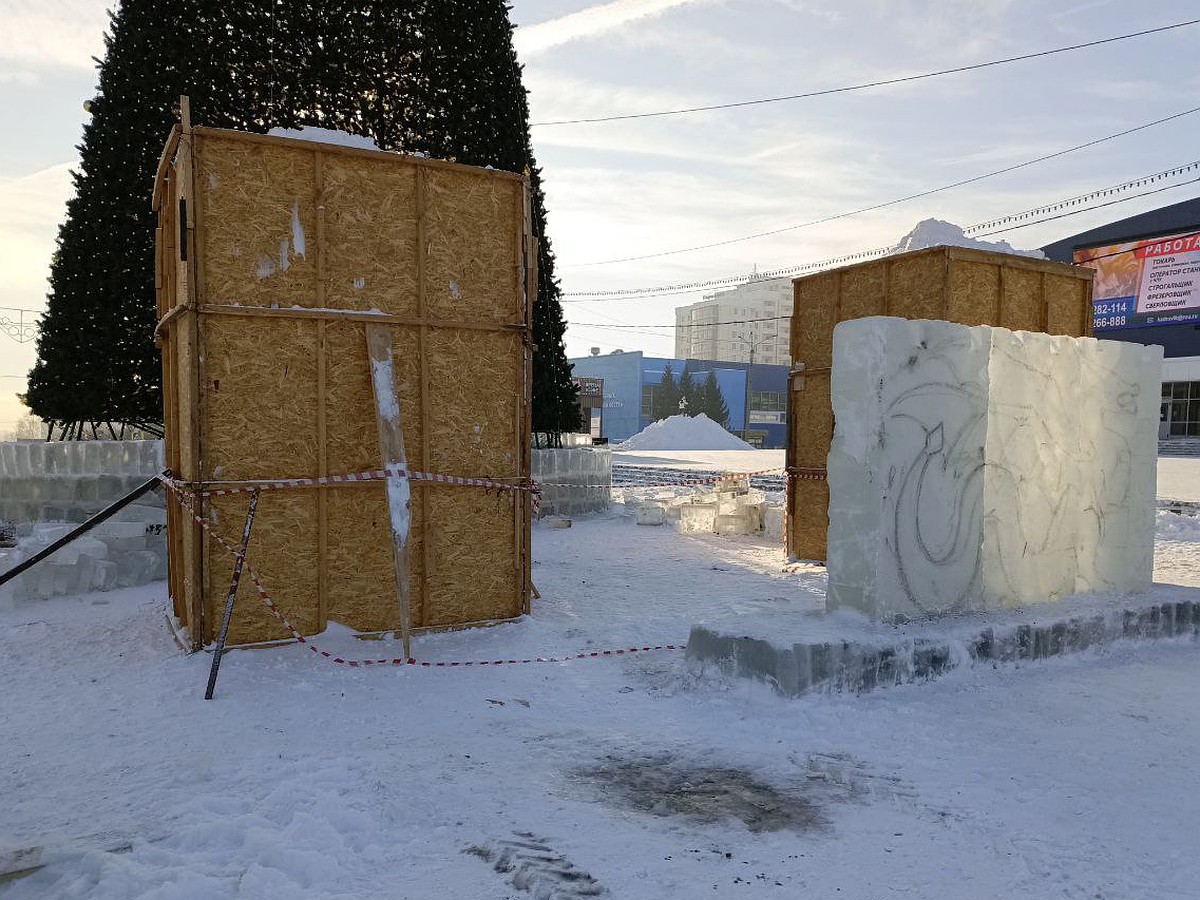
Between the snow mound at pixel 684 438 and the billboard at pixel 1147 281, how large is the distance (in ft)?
65.0

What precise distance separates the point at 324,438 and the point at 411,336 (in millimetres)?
1148

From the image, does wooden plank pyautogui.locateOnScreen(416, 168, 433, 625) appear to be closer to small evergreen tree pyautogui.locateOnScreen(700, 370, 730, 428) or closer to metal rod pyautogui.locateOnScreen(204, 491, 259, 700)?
metal rod pyautogui.locateOnScreen(204, 491, 259, 700)

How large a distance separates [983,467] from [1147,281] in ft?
129

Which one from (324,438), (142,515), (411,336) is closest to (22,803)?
(324,438)

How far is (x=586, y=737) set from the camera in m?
4.82

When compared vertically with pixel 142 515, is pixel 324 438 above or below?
above

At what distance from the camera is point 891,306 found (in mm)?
10031

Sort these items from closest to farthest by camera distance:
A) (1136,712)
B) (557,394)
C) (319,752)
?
(319,752), (1136,712), (557,394)

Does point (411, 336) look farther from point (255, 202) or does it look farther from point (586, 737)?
point (586, 737)

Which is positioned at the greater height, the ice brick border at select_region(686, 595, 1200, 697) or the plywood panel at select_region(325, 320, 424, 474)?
the plywood panel at select_region(325, 320, 424, 474)

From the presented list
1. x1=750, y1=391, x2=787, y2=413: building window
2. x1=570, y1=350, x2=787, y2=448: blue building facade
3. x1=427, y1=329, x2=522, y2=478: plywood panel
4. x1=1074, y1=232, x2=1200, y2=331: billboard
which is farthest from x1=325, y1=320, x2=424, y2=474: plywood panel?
x1=750, y1=391, x2=787, y2=413: building window

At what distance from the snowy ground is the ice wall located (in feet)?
2.92

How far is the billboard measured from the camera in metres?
36.5

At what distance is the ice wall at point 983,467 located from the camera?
20.5 feet
